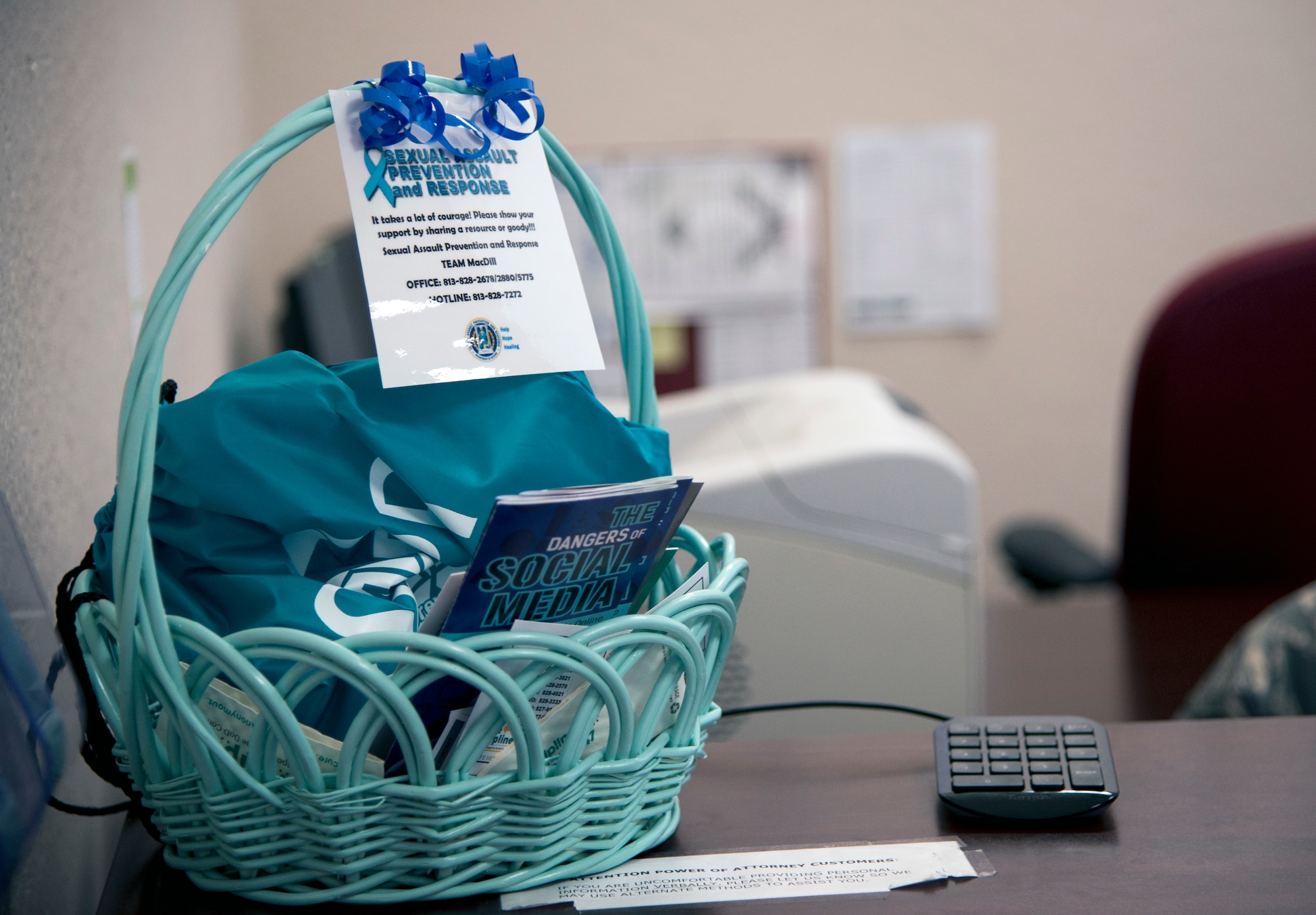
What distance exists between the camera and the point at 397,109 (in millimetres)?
416

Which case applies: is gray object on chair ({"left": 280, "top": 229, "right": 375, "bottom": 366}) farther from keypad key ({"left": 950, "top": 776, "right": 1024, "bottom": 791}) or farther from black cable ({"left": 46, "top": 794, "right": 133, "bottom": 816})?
keypad key ({"left": 950, "top": 776, "right": 1024, "bottom": 791})

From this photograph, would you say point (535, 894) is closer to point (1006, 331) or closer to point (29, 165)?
point (29, 165)

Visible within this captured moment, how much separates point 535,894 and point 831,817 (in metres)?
0.14

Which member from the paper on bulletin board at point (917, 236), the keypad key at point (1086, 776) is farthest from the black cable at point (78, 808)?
the paper on bulletin board at point (917, 236)

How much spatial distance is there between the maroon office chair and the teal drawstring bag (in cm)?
118

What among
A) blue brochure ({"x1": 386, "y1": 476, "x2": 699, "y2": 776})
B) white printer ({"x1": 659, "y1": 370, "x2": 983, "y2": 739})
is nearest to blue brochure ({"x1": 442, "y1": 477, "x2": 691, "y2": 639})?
blue brochure ({"x1": 386, "y1": 476, "x2": 699, "y2": 776})

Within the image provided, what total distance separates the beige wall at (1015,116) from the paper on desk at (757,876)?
1802 mm

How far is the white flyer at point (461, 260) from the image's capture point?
0.42 metres

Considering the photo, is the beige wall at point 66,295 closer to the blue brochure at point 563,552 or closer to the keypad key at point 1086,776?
the blue brochure at point 563,552

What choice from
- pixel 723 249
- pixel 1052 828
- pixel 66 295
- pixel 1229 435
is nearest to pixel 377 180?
pixel 66 295

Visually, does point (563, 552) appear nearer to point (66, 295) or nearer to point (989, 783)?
point (989, 783)

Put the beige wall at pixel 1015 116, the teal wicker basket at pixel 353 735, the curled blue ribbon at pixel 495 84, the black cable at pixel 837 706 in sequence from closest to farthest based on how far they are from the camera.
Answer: the teal wicker basket at pixel 353 735 → the curled blue ribbon at pixel 495 84 → the black cable at pixel 837 706 → the beige wall at pixel 1015 116

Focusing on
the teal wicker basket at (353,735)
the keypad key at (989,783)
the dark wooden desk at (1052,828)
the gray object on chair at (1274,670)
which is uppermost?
the teal wicker basket at (353,735)

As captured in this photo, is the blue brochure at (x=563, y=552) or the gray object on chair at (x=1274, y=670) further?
the gray object on chair at (x=1274, y=670)
